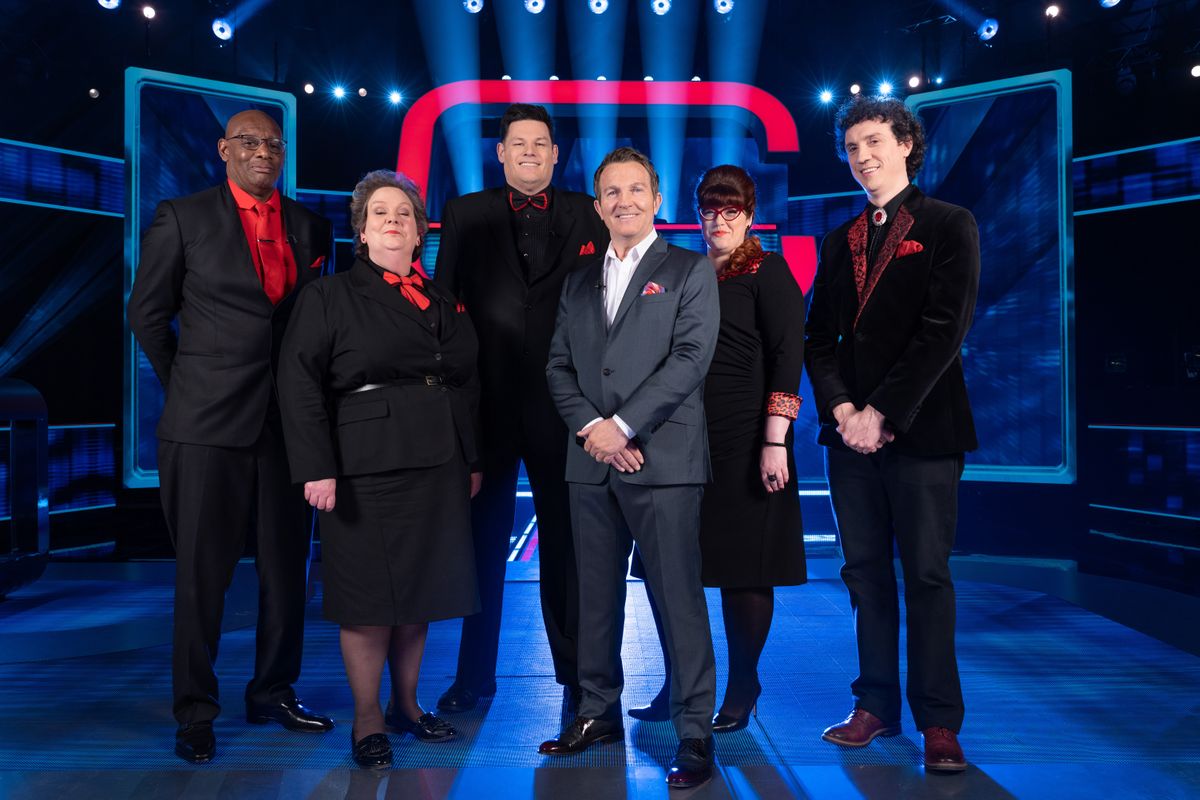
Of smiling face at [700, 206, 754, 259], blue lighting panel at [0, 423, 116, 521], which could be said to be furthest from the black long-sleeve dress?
blue lighting panel at [0, 423, 116, 521]

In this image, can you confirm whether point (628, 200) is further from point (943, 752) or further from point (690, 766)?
point (943, 752)

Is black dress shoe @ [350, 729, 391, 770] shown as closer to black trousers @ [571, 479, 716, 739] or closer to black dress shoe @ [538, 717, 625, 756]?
black dress shoe @ [538, 717, 625, 756]

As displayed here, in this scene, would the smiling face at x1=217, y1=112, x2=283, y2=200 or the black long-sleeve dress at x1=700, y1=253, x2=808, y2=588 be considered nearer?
the black long-sleeve dress at x1=700, y1=253, x2=808, y2=588

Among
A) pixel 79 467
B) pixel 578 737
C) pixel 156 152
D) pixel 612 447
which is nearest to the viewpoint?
pixel 612 447

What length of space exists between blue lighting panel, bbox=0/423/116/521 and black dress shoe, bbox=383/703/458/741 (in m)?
4.32

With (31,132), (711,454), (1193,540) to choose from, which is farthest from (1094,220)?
(31,132)

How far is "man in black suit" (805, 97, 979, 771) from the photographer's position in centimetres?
227

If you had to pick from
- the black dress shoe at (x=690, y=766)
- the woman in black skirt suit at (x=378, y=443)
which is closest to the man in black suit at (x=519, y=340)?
the woman in black skirt suit at (x=378, y=443)

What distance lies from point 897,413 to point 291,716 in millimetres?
1952

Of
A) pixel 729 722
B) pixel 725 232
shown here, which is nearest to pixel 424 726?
pixel 729 722

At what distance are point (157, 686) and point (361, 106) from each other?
4308 mm

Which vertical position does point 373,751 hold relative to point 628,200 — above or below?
below

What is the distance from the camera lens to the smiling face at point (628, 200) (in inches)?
88.8

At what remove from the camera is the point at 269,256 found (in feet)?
8.50
